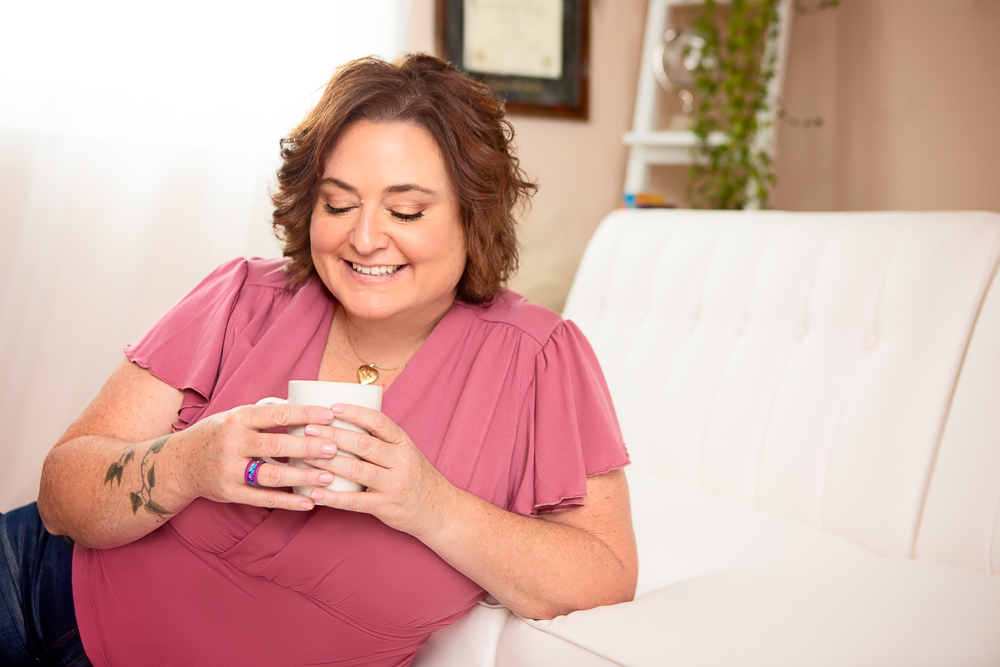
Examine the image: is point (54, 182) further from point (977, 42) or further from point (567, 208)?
point (977, 42)

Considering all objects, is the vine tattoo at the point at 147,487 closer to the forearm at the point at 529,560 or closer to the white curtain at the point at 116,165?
the forearm at the point at 529,560

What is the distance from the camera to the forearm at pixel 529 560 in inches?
40.1

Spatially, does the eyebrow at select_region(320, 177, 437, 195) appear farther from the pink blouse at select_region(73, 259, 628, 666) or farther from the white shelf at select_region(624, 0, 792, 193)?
the white shelf at select_region(624, 0, 792, 193)

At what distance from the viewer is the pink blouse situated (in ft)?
3.51

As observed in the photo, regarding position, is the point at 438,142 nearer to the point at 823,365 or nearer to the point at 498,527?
the point at 498,527

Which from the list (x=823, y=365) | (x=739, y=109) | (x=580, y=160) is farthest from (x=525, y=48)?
(x=823, y=365)

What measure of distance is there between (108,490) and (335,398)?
0.40 metres

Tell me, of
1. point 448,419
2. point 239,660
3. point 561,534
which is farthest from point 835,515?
point 239,660

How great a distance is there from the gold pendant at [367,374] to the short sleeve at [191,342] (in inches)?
8.0

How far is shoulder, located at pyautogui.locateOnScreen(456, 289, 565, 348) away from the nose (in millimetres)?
217

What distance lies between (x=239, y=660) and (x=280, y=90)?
150 cm

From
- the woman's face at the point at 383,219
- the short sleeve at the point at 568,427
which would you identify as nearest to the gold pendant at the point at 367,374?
the woman's face at the point at 383,219

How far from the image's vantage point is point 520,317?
1263 millimetres

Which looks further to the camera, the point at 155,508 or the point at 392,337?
the point at 392,337
